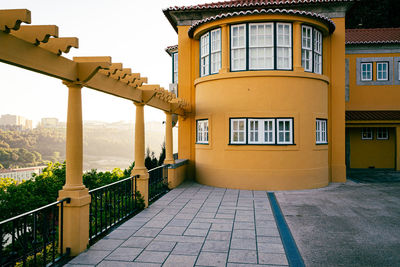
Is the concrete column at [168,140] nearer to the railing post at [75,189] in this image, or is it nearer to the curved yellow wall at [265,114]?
the curved yellow wall at [265,114]

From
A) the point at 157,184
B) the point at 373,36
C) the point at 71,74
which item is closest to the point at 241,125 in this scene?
the point at 157,184

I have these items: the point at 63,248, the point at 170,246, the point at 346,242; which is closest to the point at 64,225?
the point at 63,248

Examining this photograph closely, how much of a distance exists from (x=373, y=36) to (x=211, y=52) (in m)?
11.7

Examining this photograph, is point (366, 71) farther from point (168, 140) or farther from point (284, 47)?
point (168, 140)

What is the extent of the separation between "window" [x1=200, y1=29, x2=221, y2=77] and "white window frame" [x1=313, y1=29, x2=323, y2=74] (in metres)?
3.76

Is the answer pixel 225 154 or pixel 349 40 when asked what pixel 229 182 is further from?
pixel 349 40

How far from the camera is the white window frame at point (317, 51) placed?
12.1m

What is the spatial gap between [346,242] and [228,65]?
772 cm

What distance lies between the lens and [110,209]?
21.9 ft

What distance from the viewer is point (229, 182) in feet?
38.2

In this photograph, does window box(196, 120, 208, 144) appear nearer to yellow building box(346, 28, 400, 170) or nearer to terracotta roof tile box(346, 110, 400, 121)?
terracotta roof tile box(346, 110, 400, 121)

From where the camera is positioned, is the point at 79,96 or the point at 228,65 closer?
the point at 79,96

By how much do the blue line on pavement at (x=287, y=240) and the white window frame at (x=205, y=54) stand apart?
641cm

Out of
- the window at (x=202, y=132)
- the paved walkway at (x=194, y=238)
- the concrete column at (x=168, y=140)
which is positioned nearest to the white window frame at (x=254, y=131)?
the window at (x=202, y=132)
